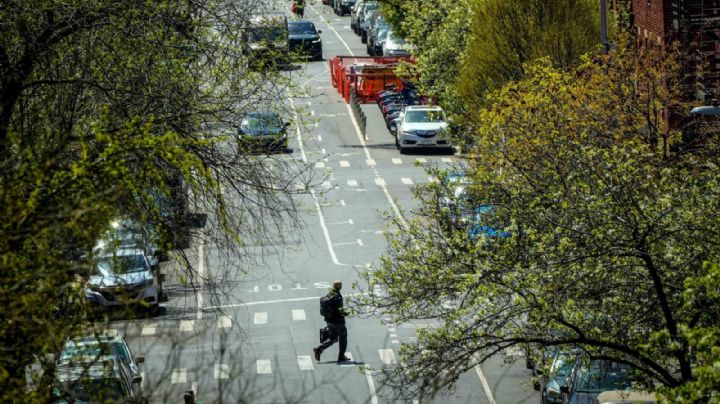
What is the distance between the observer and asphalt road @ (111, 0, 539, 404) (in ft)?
82.5

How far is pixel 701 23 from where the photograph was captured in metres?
33.2

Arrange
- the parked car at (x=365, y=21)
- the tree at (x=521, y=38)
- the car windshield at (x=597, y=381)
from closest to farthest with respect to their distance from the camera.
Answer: the car windshield at (x=597, y=381), the tree at (x=521, y=38), the parked car at (x=365, y=21)

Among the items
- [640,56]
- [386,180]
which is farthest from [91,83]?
[386,180]

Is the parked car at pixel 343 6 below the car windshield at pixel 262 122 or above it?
below

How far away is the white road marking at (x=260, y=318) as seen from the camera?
32.5m

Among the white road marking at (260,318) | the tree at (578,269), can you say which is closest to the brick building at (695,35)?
the tree at (578,269)

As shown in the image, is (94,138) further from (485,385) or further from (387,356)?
(387,356)

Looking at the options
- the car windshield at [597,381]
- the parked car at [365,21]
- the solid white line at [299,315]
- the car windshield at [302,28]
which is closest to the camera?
the car windshield at [597,381]

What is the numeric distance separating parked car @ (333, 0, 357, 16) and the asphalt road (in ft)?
117

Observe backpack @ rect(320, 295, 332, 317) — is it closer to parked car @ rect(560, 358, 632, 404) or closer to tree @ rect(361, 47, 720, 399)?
tree @ rect(361, 47, 720, 399)

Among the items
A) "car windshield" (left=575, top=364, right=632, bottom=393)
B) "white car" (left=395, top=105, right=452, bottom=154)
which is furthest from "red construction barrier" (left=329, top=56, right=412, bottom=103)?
"car windshield" (left=575, top=364, right=632, bottom=393)

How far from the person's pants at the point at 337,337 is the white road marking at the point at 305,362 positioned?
1.31 ft

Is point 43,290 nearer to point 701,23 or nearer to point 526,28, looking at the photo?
point 701,23

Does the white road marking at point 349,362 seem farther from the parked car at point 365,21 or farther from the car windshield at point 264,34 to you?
the parked car at point 365,21
